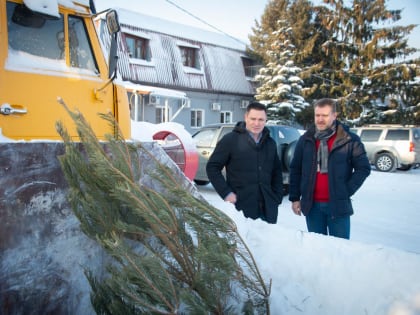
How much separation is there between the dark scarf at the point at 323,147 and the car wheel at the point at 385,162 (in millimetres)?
10700

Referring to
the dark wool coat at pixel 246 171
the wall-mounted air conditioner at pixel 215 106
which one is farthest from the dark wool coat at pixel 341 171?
the wall-mounted air conditioner at pixel 215 106

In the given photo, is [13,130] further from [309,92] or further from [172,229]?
[309,92]

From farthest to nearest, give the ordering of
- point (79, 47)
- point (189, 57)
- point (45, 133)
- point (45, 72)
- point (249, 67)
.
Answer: point (249, 67) < point (189, 57) < point (79, 47) < point (45, 72) < point (45, 133)

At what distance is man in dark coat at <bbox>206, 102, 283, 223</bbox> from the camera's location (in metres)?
2.89

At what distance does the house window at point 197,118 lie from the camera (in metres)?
17.3

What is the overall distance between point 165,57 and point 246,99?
6.09m

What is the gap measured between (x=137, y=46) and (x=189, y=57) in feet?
9.55

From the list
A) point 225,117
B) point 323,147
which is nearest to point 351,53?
point 225,117

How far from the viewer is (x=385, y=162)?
12.3 m

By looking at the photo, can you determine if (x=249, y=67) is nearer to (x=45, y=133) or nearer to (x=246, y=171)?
(x=246, y=171)

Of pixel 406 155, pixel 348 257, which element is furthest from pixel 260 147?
pixel 406 155

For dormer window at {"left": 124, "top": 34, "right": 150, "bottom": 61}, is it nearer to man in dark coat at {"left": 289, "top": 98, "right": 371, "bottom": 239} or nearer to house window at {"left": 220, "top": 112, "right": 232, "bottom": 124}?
house window at {"left": 220, "top": 112, "right": 232, "bottom": 124}

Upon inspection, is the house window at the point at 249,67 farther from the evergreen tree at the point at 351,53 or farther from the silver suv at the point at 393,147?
the silver suv at the point at 393,147

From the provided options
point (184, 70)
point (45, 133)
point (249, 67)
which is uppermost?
point (249, 67)
